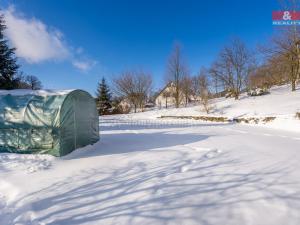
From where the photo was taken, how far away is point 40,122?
18.5ft

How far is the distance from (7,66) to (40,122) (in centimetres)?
1107

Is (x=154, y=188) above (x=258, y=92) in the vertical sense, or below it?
below

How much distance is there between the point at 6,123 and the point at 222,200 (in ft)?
20.8

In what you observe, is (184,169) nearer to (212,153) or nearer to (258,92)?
(212,153)

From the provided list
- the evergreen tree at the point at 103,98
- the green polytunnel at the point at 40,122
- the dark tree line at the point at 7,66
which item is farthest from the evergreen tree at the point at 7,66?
the evergreen tree at the point at 103,98

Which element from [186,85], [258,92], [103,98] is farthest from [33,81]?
[258,92]

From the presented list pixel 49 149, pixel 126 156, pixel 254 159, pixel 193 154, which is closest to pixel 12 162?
pixel 49 149

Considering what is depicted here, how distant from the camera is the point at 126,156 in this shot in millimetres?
5383

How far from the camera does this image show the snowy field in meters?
2.53

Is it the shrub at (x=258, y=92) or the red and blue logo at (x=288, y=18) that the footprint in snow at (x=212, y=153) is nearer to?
the red and blue logo at (x=288, y=18)

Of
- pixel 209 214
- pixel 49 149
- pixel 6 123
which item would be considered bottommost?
pixel 209 214

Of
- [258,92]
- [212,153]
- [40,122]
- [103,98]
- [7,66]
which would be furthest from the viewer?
[103,98]

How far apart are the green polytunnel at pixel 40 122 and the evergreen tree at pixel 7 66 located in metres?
8.50

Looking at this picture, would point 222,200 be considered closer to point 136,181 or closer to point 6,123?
point 136,181
